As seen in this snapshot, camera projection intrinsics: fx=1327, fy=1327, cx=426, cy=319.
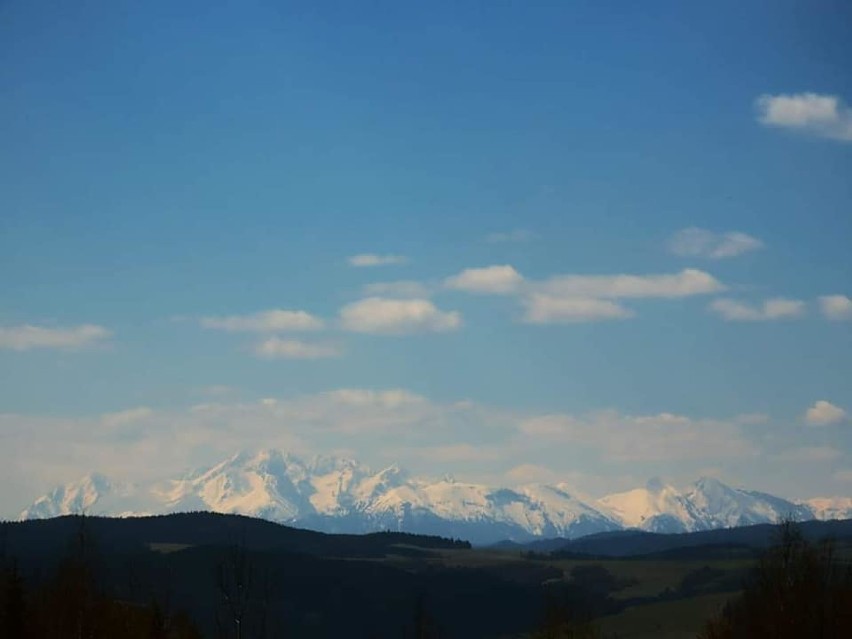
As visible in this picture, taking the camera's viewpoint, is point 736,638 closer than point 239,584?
No

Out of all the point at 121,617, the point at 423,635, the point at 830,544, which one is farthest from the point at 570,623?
the point at 121,617

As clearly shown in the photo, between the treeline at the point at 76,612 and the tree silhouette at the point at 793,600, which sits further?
the treeline at the point at 76,612

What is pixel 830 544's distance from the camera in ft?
449

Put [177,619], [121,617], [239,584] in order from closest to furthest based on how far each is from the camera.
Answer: [239,584], [121,617], [177,619]

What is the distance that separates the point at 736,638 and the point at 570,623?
22.7 metres

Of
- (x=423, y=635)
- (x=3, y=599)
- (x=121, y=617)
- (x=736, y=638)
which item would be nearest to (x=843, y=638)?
(x=736, y=638)

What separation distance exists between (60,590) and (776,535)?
230ft

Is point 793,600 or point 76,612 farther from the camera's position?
point 76,612

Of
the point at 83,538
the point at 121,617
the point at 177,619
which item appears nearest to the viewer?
the point at 83,538

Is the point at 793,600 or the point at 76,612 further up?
the point at 76,612

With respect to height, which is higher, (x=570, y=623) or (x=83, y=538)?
(x=83, y=538)

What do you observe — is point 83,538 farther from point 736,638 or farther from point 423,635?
point 736,638

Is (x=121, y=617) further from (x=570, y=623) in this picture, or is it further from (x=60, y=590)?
(x=570, y=623)

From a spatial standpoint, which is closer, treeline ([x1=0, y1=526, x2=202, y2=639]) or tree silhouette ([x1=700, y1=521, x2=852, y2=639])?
tree silhouette ([x1=700, y1=521, x2=852, y2=639])
